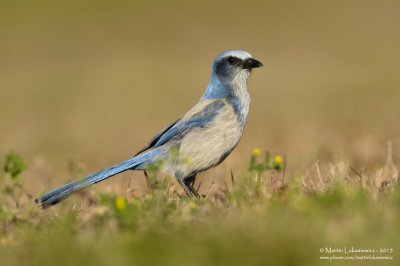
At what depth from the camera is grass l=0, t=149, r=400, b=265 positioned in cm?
394

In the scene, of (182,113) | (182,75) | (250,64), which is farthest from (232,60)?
(182,75)

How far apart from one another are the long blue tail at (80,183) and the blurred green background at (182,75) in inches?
42.4

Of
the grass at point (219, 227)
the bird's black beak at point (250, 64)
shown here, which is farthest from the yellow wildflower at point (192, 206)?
the bird's black beak at point (250, 64)

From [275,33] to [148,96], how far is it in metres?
10.6

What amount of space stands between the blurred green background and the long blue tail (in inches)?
Answer: 42.4

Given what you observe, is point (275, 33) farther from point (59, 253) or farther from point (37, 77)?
point (59, 253)

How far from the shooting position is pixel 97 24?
1147 inches

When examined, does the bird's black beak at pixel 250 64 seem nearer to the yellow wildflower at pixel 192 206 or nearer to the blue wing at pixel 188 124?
the blue wing at pixel 188 124

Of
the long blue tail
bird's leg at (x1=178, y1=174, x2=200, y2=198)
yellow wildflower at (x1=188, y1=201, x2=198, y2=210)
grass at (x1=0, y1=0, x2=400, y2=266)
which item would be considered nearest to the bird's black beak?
grass at (x1=0, y1=0, x2=400, y2=266)

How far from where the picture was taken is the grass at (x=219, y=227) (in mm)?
3941

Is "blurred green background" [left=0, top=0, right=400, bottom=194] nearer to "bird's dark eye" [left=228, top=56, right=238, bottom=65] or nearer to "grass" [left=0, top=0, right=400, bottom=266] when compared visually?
"grass" [left=0, top=0, right=400, bottom=266]

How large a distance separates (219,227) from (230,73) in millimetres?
3407

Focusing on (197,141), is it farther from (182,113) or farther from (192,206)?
(182,113)

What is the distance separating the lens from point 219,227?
4.21 metres
